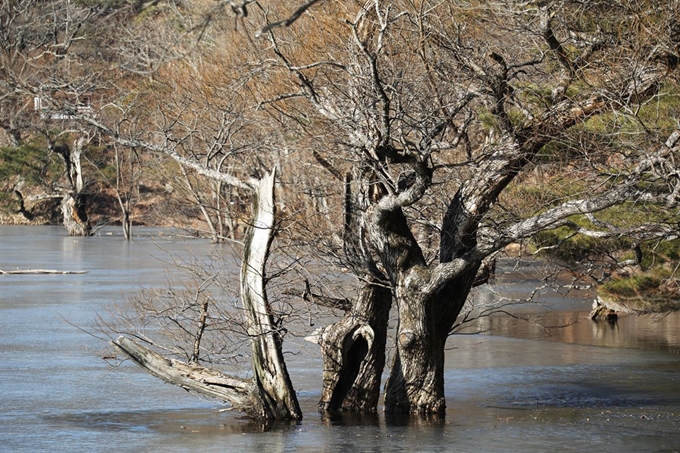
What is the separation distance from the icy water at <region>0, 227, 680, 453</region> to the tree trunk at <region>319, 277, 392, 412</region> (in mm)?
379

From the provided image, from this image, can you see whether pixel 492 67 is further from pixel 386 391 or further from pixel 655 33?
pixel 386 391

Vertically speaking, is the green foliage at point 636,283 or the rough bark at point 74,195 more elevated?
the rough bark at point 74,195

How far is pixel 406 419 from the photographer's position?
11.7m

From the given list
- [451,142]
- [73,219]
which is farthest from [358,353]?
[73,219]

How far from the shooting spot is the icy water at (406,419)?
10562mm

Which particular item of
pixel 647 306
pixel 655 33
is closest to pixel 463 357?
pixel 647 306

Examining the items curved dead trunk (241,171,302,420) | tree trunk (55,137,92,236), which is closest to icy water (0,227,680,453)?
curved dead trunk (241,171,302,420)

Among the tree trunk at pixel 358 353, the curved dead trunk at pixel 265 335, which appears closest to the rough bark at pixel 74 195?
the tree trunk at pixel 358 353

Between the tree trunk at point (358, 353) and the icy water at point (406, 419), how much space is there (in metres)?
0.38

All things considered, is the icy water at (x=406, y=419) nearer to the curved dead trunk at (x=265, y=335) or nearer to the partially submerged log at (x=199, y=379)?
the partially submerged log at (x=199, y=379)

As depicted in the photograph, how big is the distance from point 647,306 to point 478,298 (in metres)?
8.36

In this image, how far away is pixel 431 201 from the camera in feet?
45.7

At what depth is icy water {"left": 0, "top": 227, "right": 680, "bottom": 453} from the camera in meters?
10.6

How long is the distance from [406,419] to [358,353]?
1.06 m
